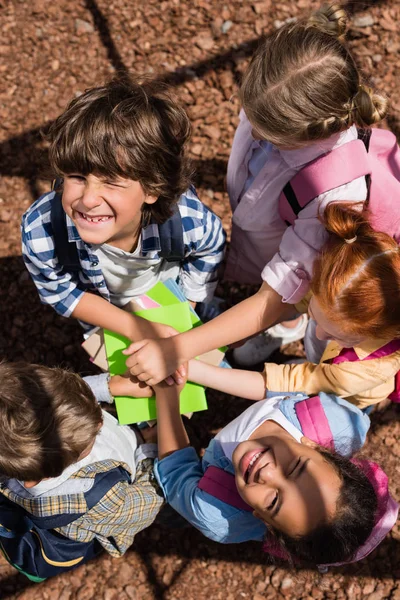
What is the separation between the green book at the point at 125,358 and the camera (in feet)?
6.84

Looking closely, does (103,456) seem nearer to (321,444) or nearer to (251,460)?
(251,460)

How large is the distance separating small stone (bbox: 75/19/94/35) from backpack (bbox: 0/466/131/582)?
2298mm

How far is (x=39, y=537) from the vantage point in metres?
1.86

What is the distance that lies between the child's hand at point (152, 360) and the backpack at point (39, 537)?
0.33 meters

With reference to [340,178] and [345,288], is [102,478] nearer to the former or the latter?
[345,288]

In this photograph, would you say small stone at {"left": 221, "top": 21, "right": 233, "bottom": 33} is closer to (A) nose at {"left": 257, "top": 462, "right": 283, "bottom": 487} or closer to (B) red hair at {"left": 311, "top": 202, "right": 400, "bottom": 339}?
(B) red hair at {"left": 311, "top": 202, "right": 400, "bottom": 339}

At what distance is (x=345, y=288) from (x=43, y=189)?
1.75 meters

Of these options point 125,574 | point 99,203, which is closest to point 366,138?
point 99,203

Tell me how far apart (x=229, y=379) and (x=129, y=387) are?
0.36 metres

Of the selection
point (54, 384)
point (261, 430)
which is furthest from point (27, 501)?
point (261, 430)

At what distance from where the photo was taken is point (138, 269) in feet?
6.79

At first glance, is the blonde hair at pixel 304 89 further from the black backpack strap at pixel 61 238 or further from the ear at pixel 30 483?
the ear at pixel 30 483

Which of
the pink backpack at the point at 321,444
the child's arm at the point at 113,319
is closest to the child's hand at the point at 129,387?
the child's arm at the point at 113,319

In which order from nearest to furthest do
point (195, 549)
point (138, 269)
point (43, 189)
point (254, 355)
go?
point (138, 269)
point (195, 549)
point (254, 355)
point (43, 189)
